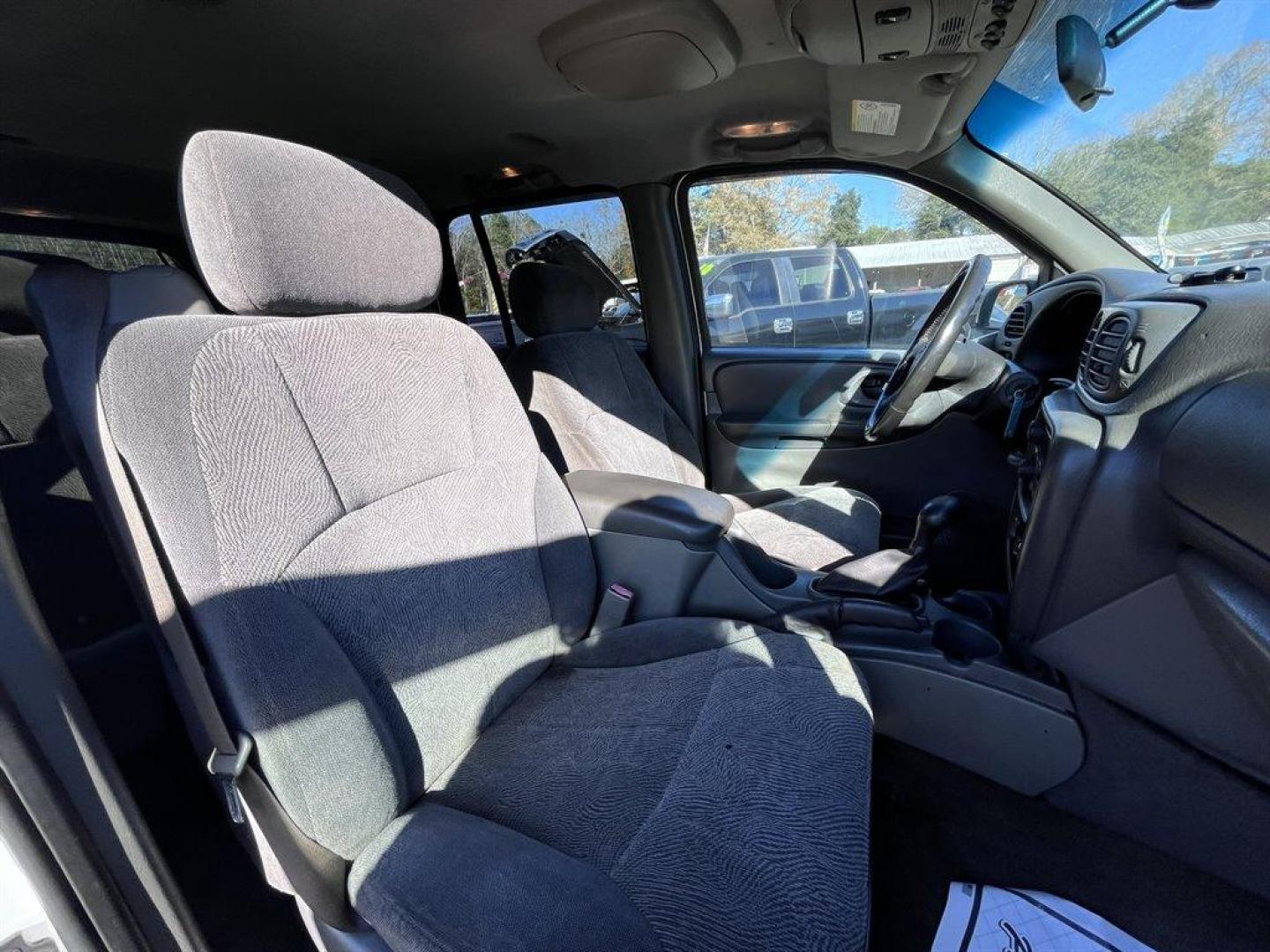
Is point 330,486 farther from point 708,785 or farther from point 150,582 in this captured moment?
point 708,785

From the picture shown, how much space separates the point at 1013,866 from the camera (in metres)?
1.27

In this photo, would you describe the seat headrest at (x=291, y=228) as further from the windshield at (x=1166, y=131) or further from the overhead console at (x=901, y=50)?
the windshield at (x=1166, y=131)

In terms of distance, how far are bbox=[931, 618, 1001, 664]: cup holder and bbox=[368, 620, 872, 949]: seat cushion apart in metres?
0.33

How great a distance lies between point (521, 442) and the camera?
1.29 metres

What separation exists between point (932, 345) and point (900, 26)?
712mm

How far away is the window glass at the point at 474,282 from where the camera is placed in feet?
9.20

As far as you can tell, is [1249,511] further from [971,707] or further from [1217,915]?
[1217,915]

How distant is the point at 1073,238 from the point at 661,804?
2052mm

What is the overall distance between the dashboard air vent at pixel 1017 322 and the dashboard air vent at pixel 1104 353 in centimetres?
63

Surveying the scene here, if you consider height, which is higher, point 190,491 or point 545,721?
point 190,491

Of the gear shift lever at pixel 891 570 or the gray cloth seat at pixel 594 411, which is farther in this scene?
the gray cloth seat at pixel 594 411

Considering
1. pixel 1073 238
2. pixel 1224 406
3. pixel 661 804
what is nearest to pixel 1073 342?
pixel 1073 238

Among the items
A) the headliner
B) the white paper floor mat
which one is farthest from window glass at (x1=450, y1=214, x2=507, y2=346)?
the white paper floor mat

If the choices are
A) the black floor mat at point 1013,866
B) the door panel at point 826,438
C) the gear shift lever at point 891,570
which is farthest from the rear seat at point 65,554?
the door panel at point 826,438
